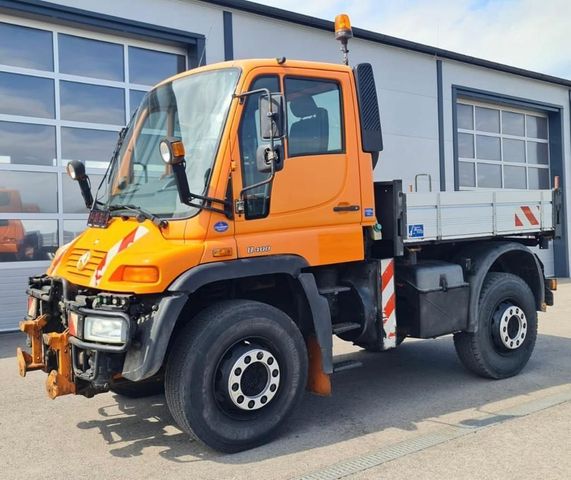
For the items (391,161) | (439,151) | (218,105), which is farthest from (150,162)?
(439,151)

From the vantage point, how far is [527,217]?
6656 mm

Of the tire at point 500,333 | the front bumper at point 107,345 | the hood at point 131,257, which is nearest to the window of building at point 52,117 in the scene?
the hood at point 131,257

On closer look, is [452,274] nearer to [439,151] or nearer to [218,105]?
[218,105]

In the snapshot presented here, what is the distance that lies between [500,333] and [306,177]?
8.96ft

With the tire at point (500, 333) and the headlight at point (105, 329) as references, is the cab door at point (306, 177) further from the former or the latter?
the tire at point (500, 333)

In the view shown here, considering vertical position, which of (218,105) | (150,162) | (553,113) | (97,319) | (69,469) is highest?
(553,113)

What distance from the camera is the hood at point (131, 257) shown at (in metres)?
4.10

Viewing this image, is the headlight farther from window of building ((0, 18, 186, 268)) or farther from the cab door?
window of building ((0, 18, 186, 268))

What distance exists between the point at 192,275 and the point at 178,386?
0.74 meters

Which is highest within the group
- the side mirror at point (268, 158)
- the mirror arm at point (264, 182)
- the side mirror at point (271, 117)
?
the side mirror at point (271, 117)

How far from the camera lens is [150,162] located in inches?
Result: 194

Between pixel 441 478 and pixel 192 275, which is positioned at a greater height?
pixel 192 275

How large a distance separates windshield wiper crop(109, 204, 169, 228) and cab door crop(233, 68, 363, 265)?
534 mm

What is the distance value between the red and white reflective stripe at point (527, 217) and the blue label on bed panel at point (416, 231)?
4.69 ft
